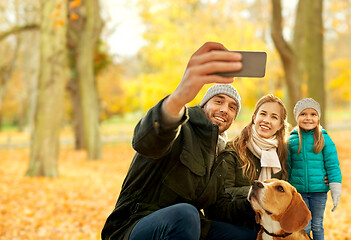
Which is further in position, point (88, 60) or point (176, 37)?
point (176, 37)

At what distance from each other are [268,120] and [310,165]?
24.5 inches

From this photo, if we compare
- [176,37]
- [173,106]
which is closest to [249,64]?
[173,106]

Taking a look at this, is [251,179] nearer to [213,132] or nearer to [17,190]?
[213,132]

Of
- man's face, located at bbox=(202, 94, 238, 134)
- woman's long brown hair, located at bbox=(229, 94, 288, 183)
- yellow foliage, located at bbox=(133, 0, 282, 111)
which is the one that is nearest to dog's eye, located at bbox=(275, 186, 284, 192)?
woman's long brown hair, located at bbox=(229, 94, 288, 183)

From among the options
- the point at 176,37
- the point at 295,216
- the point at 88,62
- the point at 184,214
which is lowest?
the point at 295,216

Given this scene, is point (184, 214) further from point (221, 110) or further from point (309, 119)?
point (309, 119)

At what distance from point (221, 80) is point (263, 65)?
22 centimetres

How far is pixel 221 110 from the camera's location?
9.43 ft

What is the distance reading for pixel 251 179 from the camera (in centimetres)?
307

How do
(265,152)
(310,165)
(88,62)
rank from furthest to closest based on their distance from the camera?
(88,62) → (310,165) → (265,152)

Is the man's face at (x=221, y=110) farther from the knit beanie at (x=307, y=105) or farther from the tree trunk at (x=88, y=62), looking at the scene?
the tree trunk at (x=88, y=62)

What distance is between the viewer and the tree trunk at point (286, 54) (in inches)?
436

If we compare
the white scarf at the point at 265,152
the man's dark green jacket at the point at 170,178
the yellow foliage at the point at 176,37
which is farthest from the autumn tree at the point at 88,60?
the man's dark green jacket at the point at 170,178

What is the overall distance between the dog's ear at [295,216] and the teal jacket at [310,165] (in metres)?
0.91
